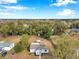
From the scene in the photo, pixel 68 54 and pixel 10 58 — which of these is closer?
pixel 68 54

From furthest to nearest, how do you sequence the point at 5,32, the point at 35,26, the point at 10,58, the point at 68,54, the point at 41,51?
the point at 35,26, the point at 5,32, the point at 41,51, the point at 10,58, the point at 68,54

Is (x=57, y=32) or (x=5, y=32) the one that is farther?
(x=57, y=32)

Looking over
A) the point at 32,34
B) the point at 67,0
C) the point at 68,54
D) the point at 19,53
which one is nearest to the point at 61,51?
the point at 68,54

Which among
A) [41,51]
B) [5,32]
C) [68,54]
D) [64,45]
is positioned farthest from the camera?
[5,32]

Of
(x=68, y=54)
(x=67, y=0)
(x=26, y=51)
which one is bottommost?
(x=26, y=51)

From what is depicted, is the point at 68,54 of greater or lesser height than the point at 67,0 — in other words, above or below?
below

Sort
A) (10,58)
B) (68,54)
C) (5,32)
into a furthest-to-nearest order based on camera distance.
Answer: (5,32) → (10,58) → (68,54)

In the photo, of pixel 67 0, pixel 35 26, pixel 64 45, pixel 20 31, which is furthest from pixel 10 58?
pixel 67 0

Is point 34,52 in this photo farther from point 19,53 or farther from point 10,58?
point 10,58

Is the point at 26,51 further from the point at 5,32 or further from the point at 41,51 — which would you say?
the point at 5,32
